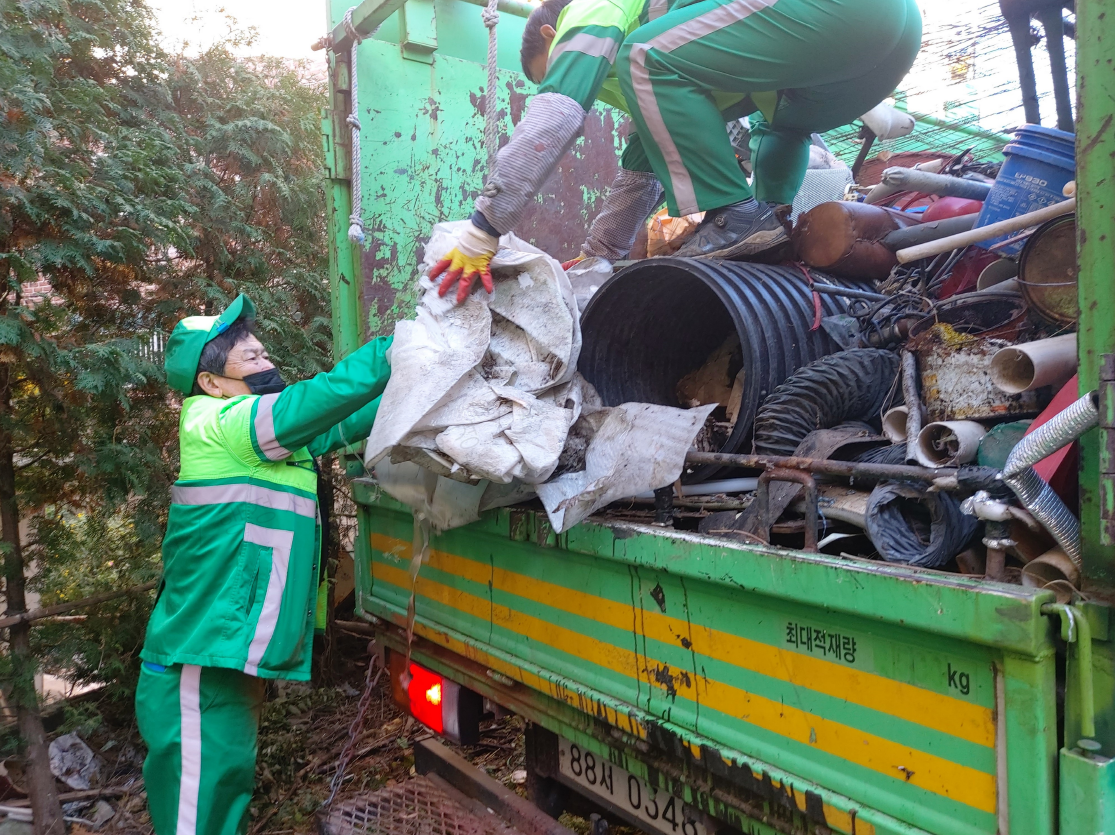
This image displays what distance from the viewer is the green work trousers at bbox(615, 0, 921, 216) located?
1999 millimetres

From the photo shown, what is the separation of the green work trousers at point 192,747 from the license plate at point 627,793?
88 centimetres

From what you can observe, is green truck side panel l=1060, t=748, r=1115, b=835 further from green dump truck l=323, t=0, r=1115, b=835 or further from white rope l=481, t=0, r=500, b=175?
white rope l=481, t=0, r=500, b=175

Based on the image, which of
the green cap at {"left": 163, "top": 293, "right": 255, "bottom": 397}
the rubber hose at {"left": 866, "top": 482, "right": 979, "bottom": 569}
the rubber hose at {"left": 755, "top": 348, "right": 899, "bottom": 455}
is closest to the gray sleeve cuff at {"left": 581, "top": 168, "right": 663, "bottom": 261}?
the rubber hose at {"left": 755, "top": 348, "right": 899, "bottom": 455}

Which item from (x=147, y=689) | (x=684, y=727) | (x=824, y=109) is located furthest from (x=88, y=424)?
(x=824, y=109)

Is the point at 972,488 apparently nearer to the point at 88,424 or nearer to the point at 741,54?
the point at 741,54

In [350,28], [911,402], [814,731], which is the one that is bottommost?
[814,731]

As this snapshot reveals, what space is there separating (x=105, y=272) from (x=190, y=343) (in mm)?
1181

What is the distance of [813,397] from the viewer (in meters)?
1.75

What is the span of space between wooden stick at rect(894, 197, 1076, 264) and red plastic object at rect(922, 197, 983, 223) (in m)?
0.39

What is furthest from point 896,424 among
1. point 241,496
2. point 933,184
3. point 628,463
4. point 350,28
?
point 350,28

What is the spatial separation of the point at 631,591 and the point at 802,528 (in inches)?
12.9

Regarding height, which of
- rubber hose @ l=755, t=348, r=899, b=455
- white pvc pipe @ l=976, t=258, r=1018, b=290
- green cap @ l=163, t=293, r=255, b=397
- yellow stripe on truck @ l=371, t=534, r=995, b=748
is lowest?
yellow stripe on truck @ l=371, t=534, r=995, b=748

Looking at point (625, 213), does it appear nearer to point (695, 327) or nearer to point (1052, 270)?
point (695, 327)

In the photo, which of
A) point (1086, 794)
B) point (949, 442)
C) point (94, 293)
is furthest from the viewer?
point (94, 293)
